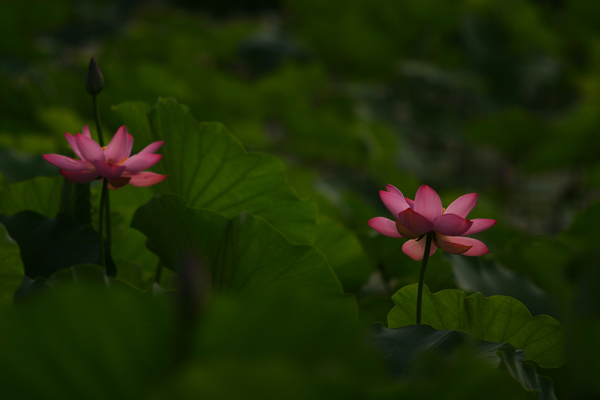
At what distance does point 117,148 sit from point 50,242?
10 centimetres

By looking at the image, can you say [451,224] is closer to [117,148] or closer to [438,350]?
[438,350]

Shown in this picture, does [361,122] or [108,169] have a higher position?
[361,122]

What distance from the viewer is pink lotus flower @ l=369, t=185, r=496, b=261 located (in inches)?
13.6

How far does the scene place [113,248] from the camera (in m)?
0.50

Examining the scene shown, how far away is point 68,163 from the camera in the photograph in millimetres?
348

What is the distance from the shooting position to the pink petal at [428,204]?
0.35m

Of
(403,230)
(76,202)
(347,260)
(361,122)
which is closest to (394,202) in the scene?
(403,230)

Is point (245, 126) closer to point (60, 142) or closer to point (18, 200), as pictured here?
point (60, 142)

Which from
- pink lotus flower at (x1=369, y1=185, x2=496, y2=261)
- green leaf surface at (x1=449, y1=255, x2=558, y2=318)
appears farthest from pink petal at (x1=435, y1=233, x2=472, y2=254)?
green leaf surface at (x1=449, y1=255, x2=558, y2=318)

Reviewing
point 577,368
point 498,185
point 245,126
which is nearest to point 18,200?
point 577,368

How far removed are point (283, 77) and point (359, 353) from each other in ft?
4.51

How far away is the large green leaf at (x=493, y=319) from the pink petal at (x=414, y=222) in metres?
0.04

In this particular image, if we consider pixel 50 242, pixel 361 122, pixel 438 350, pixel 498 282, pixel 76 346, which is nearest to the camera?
pixel 76 346

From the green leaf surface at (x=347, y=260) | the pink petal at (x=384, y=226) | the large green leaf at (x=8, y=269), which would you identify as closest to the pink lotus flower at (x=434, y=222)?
the pink petal at (x=384, y=226)
